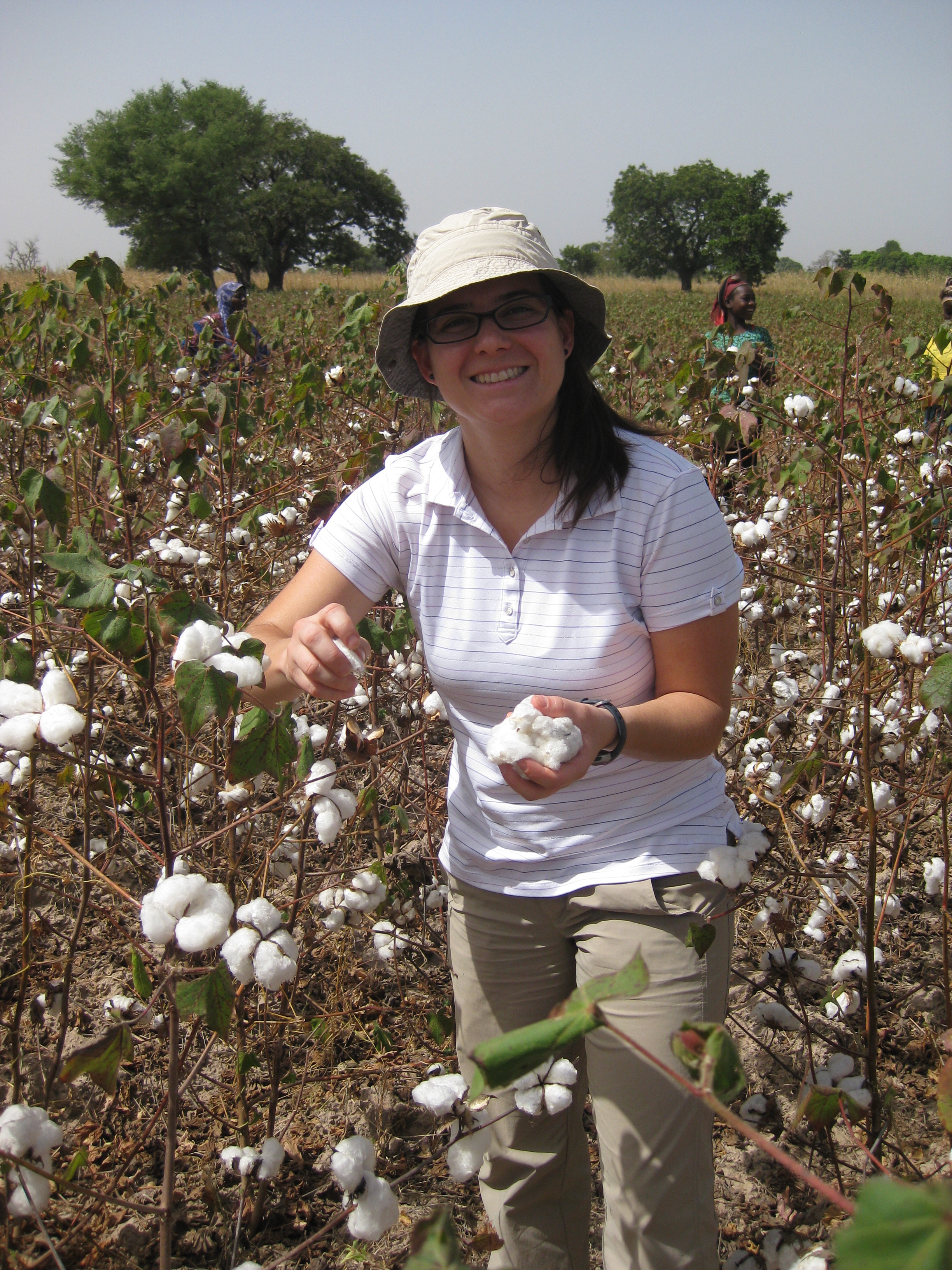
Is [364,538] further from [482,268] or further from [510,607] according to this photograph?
[482,268]

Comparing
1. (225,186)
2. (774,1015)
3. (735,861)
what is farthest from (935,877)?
(225,186)

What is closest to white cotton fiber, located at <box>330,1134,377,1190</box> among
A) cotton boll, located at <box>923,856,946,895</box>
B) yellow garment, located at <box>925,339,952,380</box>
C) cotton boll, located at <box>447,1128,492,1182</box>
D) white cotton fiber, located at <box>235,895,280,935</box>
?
cotton boll, located at <box>447,1128,492,1182</box>

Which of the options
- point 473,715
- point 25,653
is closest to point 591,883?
point 473,715

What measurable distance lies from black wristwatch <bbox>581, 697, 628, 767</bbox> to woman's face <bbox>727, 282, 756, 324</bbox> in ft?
12.0

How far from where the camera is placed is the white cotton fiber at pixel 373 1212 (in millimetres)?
880

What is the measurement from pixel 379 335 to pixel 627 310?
54.6 ft

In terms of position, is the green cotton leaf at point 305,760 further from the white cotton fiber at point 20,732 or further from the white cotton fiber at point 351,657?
the white cotton fiber at point 20,732

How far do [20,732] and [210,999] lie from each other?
0.29m

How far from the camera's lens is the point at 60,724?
2.63 feet

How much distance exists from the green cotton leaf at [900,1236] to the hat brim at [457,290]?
107 cm

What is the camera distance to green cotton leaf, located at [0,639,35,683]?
962mm

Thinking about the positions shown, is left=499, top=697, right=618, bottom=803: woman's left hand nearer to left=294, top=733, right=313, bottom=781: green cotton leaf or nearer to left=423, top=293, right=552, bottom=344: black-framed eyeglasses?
left=294, top=733, right=313, bottom=781: green cotton leaf

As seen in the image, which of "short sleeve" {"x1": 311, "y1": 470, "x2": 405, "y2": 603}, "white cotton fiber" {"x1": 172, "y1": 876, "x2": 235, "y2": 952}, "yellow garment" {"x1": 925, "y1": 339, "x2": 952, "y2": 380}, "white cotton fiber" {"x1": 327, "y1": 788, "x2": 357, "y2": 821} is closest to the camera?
"white cotton fiber" {"x1": 172, "y1": 876, "x2": 235, "y2": 952}

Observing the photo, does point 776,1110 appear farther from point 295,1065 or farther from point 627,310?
point 627,310
